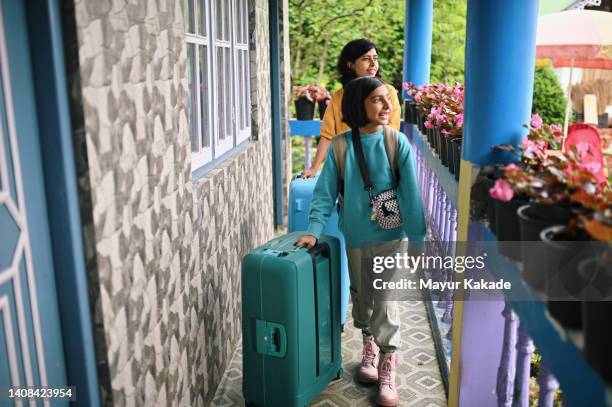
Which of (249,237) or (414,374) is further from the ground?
(249,237)

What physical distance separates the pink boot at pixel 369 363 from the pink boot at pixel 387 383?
0.11 m

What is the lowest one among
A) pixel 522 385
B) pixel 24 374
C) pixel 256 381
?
pixel 256 381

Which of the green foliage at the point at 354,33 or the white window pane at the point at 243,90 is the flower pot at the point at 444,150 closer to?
the white window pane at the point at 243,90

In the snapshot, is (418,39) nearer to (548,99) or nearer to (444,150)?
(444,150)

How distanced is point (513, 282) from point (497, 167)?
412 mm

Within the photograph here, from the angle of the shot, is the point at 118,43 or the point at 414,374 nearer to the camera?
the point at 118,43

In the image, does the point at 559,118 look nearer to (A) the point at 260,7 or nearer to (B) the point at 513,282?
(A) the point at 260,7

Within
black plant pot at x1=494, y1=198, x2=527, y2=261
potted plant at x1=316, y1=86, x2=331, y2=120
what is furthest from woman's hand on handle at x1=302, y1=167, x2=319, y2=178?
potted plant at x1=316, y1=86, x2=331, y2=120

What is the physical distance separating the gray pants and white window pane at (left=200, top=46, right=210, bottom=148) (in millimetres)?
1020

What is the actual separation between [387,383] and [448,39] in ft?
40.2

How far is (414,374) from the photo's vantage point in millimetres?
3225

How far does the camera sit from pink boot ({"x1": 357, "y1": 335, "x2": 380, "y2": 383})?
123 inches

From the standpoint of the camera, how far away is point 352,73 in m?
3.63

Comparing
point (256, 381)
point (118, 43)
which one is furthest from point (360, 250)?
point (118, 43)
